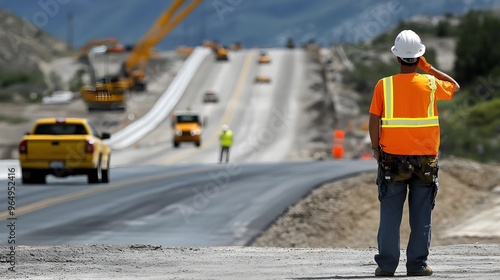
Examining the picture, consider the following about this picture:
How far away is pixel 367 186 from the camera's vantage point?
104ft

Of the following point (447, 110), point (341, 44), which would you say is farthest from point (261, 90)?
point (341, 44)

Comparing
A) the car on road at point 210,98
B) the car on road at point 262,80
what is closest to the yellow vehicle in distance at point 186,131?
the car on road at point 210,98

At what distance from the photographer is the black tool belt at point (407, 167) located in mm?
10039

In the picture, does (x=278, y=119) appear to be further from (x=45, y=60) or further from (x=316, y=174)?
(x=45, y=60)

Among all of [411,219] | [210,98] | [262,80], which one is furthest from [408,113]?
[262,80]

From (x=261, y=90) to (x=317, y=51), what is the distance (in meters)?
33.4

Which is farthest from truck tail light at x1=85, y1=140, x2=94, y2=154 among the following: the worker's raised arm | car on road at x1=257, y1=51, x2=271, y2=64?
car on road at x1=257, y1=51, x2=271, y2=64

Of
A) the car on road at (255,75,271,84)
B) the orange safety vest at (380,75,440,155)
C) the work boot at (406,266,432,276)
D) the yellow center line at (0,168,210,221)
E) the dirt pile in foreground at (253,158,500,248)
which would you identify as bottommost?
the dirt pile in foreground at (253,158,500,248)

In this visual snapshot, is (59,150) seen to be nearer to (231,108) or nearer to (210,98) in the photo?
(231,108)

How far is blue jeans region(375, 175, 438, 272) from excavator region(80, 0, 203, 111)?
68.2 m

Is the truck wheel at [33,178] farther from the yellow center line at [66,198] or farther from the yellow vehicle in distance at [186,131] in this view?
the yellow vehicle in distance at [186,131]

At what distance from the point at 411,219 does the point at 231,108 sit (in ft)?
274

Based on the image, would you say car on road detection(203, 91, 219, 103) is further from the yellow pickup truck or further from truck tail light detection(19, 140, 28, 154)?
truck tail light detection(19, 140, 28, 154)

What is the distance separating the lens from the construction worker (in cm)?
1009
